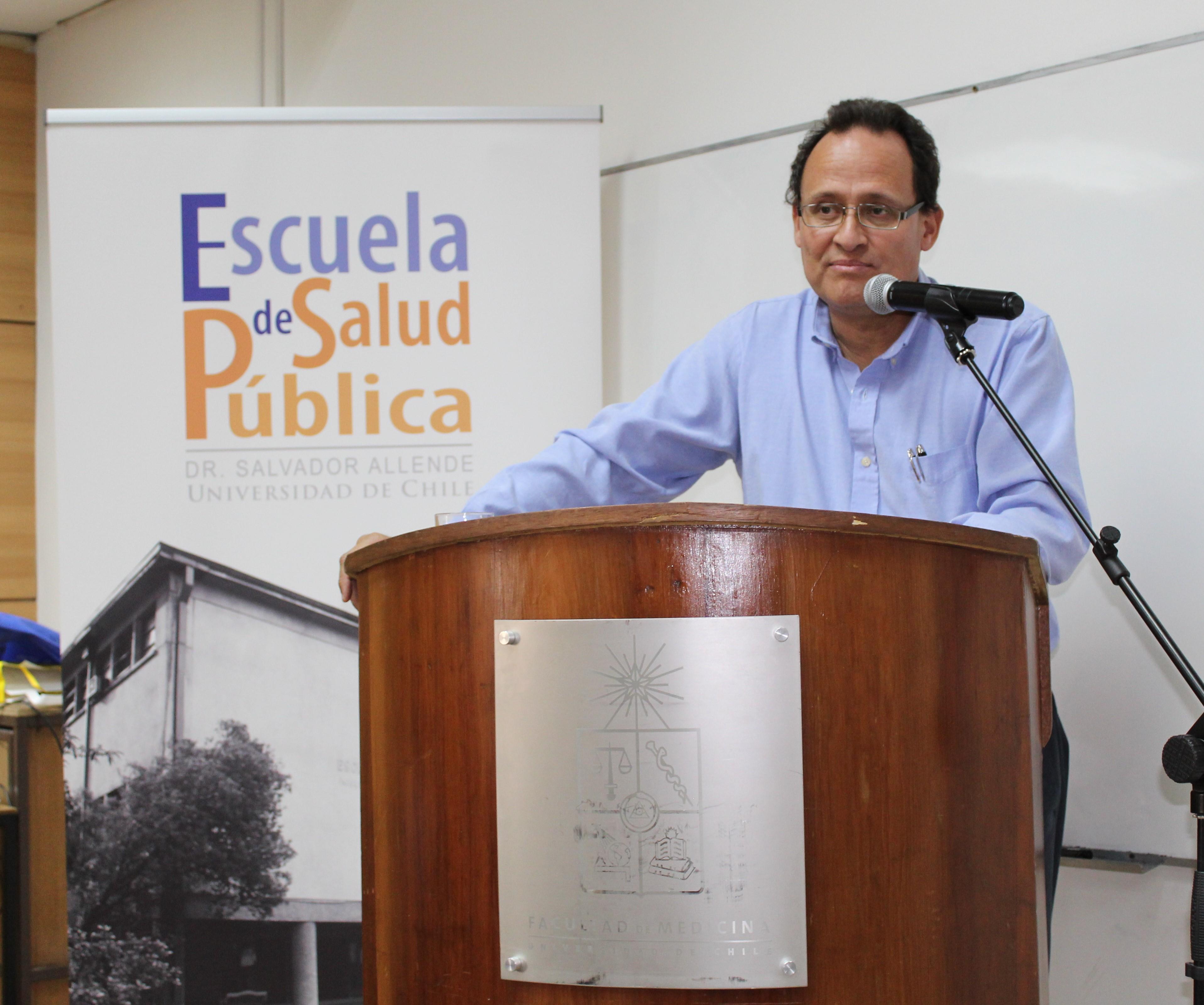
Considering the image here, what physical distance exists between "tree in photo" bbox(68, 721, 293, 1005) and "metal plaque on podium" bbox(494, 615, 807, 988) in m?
1.93

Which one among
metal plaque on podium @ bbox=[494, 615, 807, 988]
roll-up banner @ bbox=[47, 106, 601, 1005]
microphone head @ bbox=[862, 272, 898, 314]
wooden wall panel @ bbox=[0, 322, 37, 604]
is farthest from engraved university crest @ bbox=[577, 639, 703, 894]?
wooden wall panel @ bbox=[0, 322, 37, 604]

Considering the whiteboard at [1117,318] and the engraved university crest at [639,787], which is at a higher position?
the whiteboard at [1117,318]

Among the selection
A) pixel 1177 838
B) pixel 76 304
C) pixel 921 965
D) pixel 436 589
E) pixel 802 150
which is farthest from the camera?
pixel 76 304

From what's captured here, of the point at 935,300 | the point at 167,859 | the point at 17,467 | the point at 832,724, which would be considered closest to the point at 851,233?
the point at 935,300

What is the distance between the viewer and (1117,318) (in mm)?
2457

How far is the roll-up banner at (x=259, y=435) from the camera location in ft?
9.33

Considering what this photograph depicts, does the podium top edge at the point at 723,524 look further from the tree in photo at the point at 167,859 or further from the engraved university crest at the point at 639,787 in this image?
the tree in photo at the point at 167,859

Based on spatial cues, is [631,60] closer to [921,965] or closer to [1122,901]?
[1122,901]

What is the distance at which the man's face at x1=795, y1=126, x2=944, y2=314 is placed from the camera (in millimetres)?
1802

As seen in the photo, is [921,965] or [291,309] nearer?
[921,965]

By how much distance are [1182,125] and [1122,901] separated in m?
1.49

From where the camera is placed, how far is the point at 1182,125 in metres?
2.40

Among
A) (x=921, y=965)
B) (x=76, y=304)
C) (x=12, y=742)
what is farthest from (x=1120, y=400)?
(x=12, y=742)

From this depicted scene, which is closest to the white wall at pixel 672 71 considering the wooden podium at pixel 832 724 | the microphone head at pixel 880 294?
the microphone head at pixel 880 294
